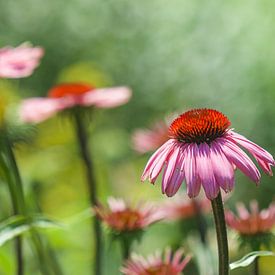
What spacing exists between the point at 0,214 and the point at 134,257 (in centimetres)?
65

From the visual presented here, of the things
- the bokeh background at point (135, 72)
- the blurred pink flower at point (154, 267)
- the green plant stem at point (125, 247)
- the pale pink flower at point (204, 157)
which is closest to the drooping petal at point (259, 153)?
the pale pink flower at point (204, 157)

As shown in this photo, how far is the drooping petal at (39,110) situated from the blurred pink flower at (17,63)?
13 cm

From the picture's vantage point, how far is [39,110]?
1.35 meters

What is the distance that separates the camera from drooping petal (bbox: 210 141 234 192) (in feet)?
2.51

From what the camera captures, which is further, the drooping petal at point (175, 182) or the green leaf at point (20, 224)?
the green leaf at point (20, 224)

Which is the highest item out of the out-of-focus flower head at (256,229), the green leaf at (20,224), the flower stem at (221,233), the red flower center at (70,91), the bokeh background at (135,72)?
the bokeh background at (135,72)

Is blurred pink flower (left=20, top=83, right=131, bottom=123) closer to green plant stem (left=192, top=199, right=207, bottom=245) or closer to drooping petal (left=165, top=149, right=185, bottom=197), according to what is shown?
green plant stem (left=192, top=199, right=207, bottom=245)

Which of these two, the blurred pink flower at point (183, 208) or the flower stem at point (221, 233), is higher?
the blurred pink flower at point (183, 208)

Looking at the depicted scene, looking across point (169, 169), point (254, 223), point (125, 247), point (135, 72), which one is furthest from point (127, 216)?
point (135, 72)

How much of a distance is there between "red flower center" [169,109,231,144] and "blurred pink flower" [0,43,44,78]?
11.1 inches

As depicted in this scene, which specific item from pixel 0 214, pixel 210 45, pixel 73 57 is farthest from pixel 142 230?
pixel 73 57

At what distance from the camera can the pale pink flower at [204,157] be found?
77 centimetres

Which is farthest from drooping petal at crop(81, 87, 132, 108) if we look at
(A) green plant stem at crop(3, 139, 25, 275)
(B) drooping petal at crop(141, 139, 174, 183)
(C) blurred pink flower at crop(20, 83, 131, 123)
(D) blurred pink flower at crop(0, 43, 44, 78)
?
(B) drooping petal at crop(141, 139, 174, 183)

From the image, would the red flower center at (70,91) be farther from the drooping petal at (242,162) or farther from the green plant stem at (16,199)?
the drooping petal at (242,162)
